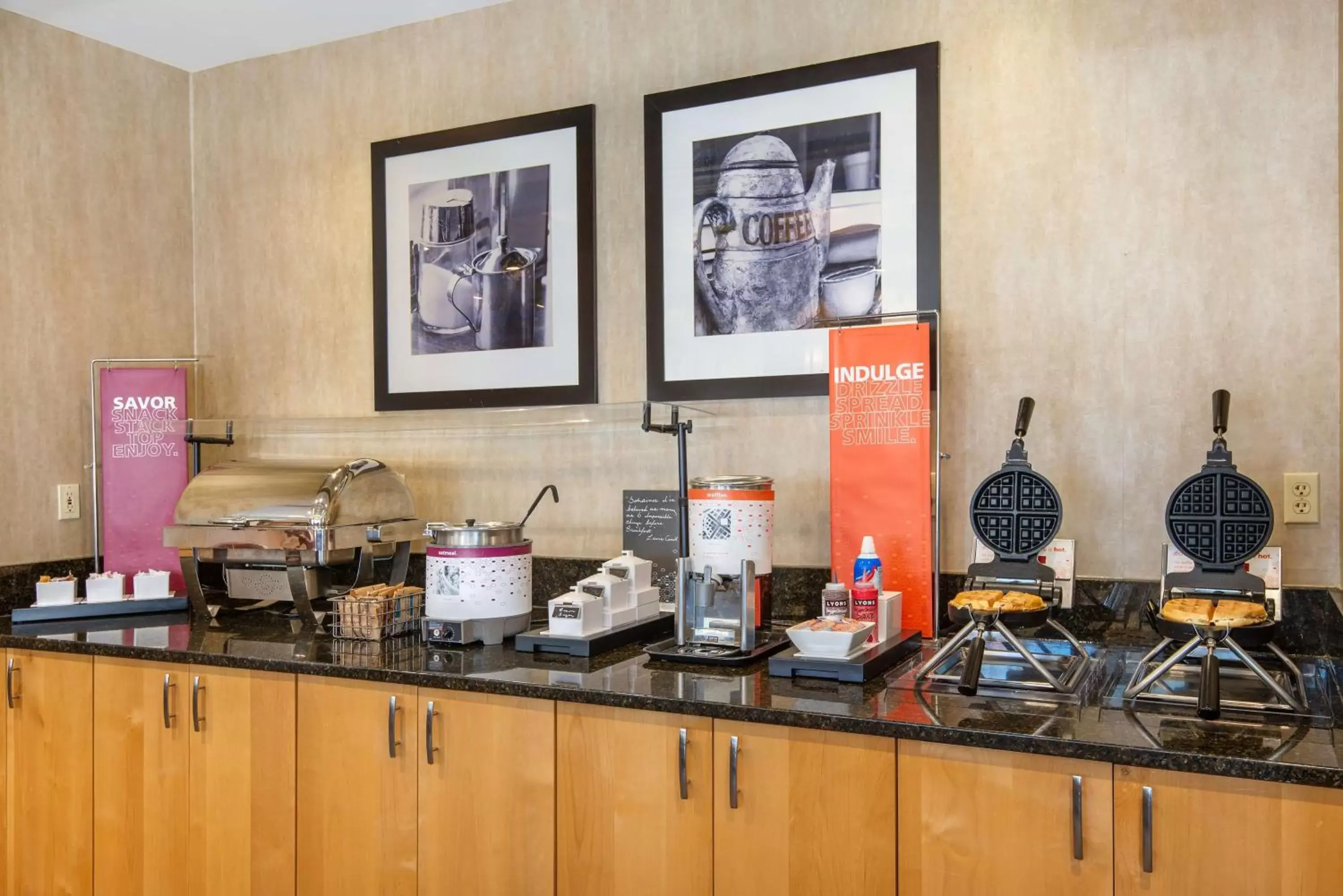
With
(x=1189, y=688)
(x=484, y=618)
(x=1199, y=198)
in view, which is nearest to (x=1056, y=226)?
(x=1199, y=198)

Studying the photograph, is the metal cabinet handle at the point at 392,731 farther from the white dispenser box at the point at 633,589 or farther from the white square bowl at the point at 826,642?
the white square bowl at the point at 826,642

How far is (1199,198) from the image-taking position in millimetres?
2277

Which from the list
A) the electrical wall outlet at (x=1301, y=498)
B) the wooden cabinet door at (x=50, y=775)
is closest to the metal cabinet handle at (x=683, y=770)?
the electrical wall outlet at (x=1301, y=498)

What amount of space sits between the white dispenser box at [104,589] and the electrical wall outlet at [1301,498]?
115 inches

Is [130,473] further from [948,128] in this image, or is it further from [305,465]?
[948,128]

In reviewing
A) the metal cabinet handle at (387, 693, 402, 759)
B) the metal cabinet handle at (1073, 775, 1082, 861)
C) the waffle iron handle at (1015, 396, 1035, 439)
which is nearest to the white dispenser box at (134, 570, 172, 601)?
the metal cabinet handle at (387, 693, 402, 759)

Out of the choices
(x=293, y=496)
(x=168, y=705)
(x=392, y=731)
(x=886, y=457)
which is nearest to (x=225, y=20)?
(x=293, y=496)

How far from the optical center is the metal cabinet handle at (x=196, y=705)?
2.34 m

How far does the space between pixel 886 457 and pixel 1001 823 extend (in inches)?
39.2

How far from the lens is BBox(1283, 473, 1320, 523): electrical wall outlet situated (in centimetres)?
217

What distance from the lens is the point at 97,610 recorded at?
9.30 ft

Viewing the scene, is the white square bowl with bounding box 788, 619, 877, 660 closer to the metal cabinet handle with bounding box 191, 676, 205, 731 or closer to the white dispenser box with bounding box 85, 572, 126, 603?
the metal cabinet handle with bounding box 191, 676, 205, 731

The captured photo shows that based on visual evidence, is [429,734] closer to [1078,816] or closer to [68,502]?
[1078,816]

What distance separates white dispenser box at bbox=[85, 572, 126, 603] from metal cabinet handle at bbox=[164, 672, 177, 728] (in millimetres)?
630
